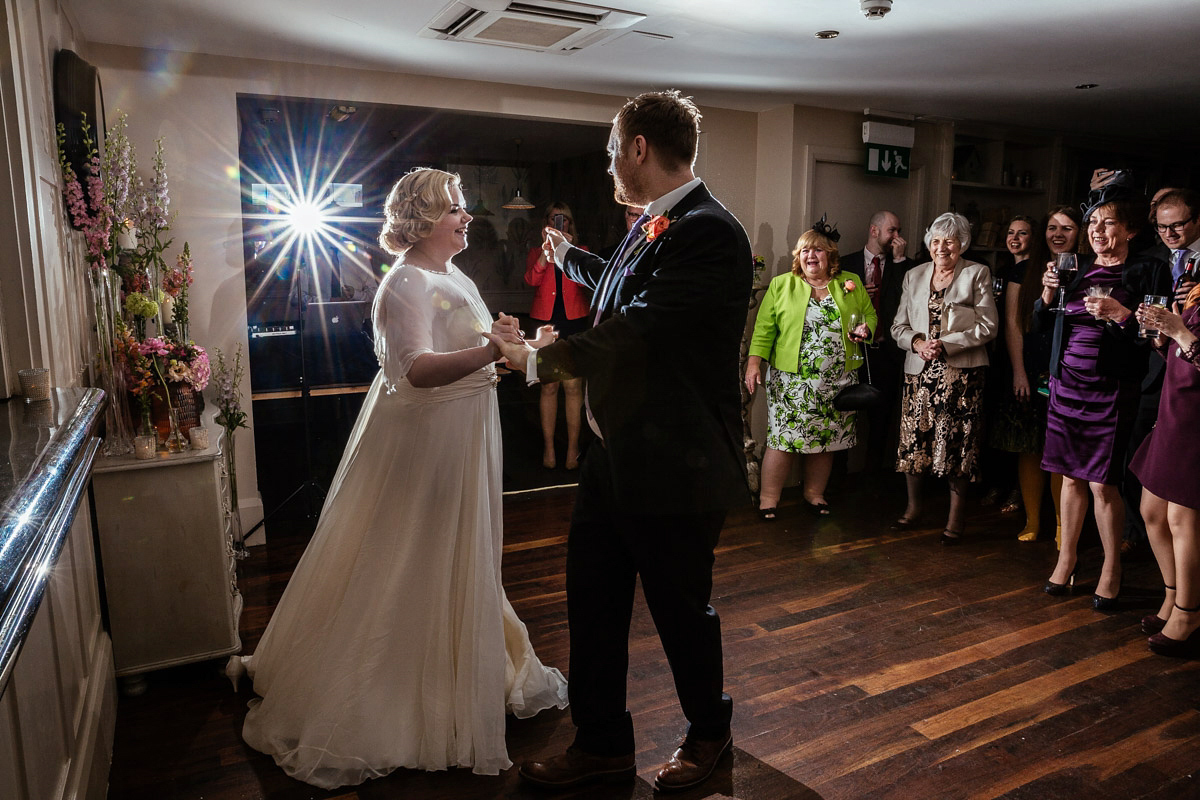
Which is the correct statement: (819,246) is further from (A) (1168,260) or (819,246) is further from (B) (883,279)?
(A) (1168,260)

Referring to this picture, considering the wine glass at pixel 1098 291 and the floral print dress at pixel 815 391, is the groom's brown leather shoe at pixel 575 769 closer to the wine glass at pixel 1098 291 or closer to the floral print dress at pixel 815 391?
the wine glass at pixel 1098 291

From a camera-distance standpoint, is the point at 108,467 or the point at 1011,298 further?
the point at 1011,298

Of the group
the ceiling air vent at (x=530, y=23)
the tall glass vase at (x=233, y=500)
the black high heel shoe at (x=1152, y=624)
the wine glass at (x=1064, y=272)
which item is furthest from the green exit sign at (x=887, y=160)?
the tall glass vase at (x=233, y=500)

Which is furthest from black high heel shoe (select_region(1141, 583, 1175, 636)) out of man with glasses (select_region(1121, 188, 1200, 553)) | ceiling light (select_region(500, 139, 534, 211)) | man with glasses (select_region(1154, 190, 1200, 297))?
ceiling light (select_region(500, 139, 534, 211))

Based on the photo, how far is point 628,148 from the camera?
201cm

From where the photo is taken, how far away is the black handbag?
13.9ft

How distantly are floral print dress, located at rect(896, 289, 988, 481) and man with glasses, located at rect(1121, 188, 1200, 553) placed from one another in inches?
26.9

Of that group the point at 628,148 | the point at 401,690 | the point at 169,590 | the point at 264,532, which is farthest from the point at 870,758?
the point at 264,532

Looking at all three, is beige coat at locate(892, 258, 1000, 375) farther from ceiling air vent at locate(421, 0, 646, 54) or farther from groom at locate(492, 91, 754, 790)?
groom at locate(492, 91, 754, 790)

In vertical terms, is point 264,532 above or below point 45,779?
below

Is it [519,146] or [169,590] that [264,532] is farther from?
[519,146]

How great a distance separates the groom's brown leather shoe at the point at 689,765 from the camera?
2.09 metres

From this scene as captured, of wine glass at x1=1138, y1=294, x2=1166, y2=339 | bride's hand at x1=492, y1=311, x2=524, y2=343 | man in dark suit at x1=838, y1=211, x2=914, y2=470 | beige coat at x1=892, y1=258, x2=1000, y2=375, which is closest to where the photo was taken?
bride's hand at x1=492, y1=311, x2=524, y2=343

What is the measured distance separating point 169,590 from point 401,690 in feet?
3.07
